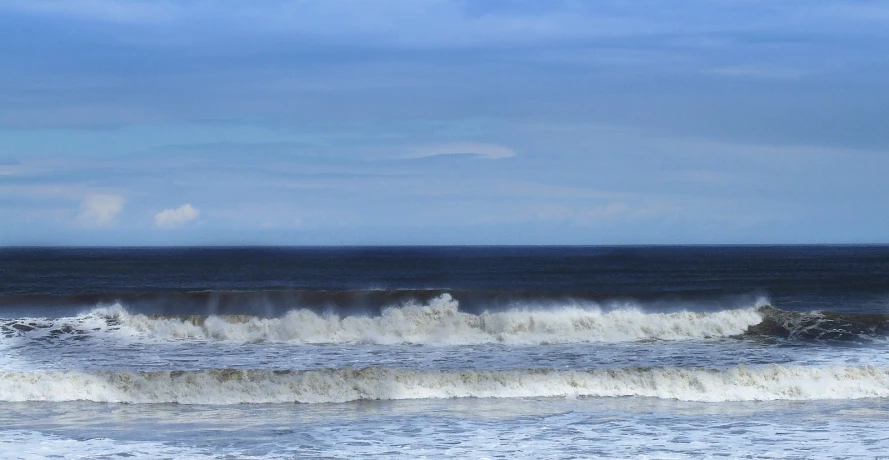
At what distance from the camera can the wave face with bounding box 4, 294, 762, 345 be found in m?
24.9

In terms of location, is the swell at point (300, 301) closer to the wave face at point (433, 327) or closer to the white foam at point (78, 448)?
A: the wave face at point (433, 327)

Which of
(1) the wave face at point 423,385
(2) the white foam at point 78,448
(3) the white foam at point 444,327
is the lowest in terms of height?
(2) the white foam at point 78,448

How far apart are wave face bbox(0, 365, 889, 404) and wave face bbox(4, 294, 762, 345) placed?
22.5 ft

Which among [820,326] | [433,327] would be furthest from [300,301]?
[820,326]

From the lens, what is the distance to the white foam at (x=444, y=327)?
24891mm

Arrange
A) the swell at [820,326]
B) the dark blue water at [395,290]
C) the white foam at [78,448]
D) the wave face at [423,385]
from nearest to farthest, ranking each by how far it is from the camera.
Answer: the white foam at [78,448] < the wave face at [423,385] < the swell at [820,326] < the dark blue water at [395,290]

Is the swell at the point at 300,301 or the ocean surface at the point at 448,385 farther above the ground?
the swell at the point at 300,301

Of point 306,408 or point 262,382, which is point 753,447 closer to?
point 306,408

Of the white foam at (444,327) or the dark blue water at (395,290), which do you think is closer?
the white foam at (444,327)

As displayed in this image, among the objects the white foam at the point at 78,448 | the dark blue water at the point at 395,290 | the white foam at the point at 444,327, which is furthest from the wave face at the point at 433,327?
the white foam at the point at 78,448

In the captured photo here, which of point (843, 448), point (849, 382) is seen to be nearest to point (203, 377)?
point (843, 448)

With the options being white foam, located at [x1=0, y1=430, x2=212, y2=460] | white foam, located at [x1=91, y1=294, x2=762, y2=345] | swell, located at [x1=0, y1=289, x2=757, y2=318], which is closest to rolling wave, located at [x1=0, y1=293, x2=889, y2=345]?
white foam, located at [x1=91, y1=294, x2=762, y2=345]

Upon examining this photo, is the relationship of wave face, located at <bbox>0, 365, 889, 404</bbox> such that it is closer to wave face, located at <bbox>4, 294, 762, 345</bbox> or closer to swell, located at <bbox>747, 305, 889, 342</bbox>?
wave face, located at <bbox>4, 294, 762, 345</bbox>

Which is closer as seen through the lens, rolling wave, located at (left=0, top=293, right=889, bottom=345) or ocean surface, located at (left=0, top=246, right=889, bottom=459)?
ocean surface, located at (left=0, top=246, right=889, bottom=459)
